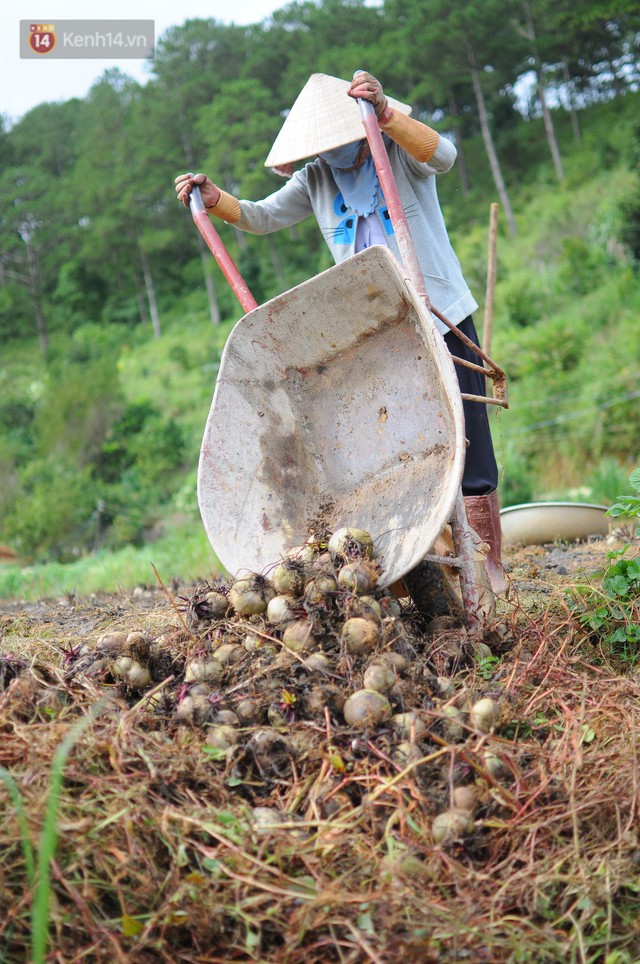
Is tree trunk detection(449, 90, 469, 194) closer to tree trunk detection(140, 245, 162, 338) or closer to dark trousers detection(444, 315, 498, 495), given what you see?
tree trunk detection(140, 245, 162, 338)

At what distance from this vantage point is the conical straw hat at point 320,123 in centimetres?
312

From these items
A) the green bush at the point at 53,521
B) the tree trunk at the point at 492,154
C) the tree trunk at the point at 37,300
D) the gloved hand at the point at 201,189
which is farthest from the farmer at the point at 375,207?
the tree trunk at the point at 37,300

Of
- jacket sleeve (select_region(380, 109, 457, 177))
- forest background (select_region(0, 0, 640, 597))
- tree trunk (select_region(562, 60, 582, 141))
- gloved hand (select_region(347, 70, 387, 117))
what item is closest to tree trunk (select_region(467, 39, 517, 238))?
forest background (select_region(0, 0, 640, 597))

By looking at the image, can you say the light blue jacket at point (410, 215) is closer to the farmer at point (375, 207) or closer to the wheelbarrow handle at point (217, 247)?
the farmer at point (375, 207)

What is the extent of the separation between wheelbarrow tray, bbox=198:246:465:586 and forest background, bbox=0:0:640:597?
13.5ft

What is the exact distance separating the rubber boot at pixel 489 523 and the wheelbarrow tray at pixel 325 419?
61cm

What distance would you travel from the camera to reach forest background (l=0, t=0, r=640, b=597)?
1311cm

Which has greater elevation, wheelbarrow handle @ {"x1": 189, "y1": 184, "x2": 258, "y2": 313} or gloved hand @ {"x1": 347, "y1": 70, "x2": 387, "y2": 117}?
gloved hand @ {"x1": 347, "y1": 70, "x2": 387, "y2": 117}

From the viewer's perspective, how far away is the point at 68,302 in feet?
140

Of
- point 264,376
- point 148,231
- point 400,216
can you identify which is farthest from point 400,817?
point 148,231

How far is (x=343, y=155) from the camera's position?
3.20 metres

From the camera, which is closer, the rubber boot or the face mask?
the face mask

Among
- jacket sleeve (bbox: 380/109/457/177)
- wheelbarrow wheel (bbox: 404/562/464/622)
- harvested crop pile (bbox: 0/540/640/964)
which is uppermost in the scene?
jacket sleeve (bbox: 380/109/457/177)

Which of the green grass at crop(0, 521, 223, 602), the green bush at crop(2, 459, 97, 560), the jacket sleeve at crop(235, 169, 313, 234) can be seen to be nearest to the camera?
the jacket sleeve at crop(235, 169, 313, 234)
